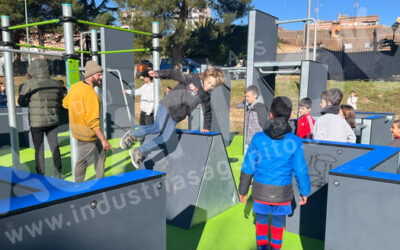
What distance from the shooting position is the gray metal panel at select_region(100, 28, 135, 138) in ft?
27.6

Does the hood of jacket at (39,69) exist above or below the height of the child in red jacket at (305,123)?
above

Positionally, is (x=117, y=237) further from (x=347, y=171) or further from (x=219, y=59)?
(x=219, y=59)

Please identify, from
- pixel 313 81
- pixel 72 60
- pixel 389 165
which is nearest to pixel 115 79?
pixel 313 81

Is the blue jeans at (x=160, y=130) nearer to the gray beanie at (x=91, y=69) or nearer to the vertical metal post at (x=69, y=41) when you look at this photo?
the vertical metal post at (x=69, y=41)

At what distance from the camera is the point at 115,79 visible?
345 inches

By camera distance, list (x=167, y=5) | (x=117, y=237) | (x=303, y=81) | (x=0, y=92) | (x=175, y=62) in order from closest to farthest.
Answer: (x=117, y=237) → (x=303, y=81) → (x=0, y=92) → (x=167, y=5) → (x=175, y=62)

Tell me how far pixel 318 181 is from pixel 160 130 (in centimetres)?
192

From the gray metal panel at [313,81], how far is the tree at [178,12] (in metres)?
16.4

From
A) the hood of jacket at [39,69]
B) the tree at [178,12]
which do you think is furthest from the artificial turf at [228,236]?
the tree at [178,12]

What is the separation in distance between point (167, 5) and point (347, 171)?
849 inches

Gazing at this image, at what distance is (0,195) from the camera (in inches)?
72.0

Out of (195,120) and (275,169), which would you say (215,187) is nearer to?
(275,169)

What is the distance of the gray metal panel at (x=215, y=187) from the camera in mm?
3506

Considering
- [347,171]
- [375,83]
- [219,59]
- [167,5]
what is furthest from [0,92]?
[375,83]
